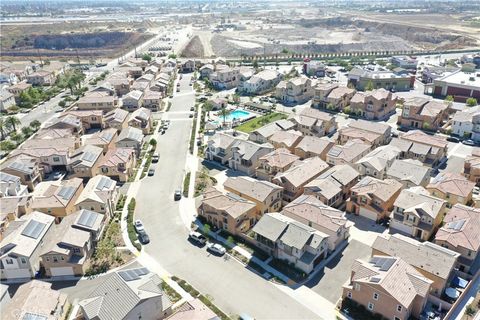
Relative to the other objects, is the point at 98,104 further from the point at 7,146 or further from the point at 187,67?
the point at 187,67

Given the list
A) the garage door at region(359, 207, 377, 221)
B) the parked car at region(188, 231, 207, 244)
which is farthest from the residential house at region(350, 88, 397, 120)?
the parked car at region(188, 231, 207, 244)

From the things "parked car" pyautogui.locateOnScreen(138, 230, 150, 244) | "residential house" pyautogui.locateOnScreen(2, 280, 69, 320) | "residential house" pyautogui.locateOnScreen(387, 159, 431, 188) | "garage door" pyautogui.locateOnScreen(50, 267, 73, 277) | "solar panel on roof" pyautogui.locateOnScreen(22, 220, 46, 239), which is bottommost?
"parked car" pyautogui.locateOnScreen(138, 230, 150, 244)

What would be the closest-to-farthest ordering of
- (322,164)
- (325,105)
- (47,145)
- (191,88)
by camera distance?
(322,164), (47,145), (325,105), (191,88)

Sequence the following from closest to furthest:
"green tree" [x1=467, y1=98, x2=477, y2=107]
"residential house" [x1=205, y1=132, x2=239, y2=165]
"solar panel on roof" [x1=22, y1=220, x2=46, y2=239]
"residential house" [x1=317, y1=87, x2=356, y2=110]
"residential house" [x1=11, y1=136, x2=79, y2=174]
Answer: "solar panel on roof" [x1=22, y1=220, x2=46, y2=239] → "residential house" [x1=11, y1=136, x2=79, y2=174] → "residential house" [x1=205, y1=132, x2=239, y2=165] → "green tree" [x1=467, y1=98, x2=477, y2=107] → "residential house" [x1=317, y1=87, x2=356, y2=110]

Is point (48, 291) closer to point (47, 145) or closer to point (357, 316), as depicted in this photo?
point (357, 316)

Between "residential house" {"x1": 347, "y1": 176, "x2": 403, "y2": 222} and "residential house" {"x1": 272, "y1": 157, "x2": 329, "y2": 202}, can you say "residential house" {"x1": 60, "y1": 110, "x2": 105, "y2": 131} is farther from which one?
"residential house" {"x1": 347, "y1": 176, "x2": 403, "y2": 222}

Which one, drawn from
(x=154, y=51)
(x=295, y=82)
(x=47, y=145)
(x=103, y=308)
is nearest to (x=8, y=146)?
(x=47, y=145)

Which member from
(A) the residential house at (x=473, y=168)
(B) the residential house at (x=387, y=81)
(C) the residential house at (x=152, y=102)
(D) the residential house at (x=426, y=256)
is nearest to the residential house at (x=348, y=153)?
(A) the residential house at (x=473, y=168)
